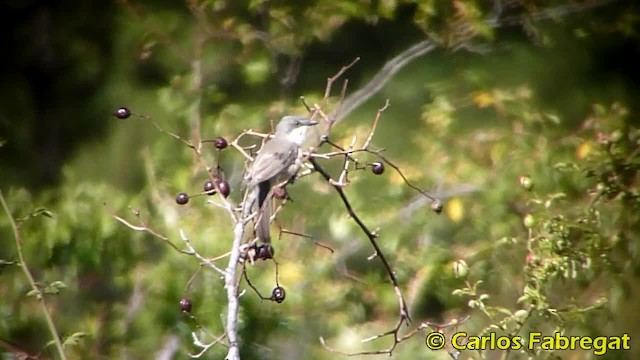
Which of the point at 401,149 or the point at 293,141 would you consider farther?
the point at 401,149

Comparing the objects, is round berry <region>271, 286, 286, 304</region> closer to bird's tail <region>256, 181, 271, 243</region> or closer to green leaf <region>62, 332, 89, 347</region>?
bird's tail <region>256, 181, 271, 243</region>

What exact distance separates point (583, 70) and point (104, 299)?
1081mm

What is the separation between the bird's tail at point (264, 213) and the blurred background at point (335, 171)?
0.82 feet

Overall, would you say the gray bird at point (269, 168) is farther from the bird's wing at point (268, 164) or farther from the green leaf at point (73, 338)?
the green leaf at point (73, 338)

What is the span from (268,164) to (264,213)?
86mm

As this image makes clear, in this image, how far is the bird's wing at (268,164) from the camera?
4.96 ft

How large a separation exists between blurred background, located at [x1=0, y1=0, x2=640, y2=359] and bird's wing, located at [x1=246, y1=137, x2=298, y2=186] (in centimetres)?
28

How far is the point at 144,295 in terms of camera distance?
5.99 ft

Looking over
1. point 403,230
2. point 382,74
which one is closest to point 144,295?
point 403,230

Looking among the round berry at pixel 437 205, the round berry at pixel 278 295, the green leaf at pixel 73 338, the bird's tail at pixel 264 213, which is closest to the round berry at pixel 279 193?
the bird's tail at pixel 264 213

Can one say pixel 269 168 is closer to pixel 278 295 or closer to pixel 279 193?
pixel 279 193

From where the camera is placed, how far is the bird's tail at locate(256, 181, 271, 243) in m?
1.45

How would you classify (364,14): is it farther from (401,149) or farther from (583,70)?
(583,70)

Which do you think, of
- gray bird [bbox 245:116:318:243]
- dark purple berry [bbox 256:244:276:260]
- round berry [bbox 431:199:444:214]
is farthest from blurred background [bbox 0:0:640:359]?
dark purple berry [bbox 256:244:276:260]
